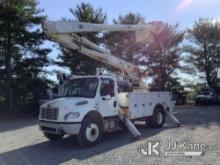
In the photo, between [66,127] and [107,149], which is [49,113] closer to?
[66,127]

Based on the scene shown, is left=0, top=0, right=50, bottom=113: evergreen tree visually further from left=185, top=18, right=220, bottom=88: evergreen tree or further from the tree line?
left=185, top=18, right=220, bottom=88: evergreen tree

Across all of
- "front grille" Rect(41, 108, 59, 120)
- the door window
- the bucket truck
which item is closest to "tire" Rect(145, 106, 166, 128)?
the bucket truck

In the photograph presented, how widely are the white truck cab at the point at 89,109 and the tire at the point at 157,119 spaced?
533 millimetres

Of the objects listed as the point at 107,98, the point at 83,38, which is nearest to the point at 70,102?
the point at 107,98

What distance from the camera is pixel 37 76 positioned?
2142 cm

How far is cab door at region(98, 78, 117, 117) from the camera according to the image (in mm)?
9891

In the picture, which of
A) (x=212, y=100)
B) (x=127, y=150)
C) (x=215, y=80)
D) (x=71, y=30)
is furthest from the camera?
(x=215, y=80)

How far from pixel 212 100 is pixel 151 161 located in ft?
73.5

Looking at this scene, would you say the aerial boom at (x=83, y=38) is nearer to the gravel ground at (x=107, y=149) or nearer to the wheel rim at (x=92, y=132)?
the gravel ground at (x=107, y=149)

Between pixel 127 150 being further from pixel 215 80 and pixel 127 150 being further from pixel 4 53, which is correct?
pixel 215 80

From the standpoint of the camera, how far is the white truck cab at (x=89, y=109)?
9.05m

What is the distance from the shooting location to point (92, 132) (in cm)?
944

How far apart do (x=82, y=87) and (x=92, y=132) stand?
156 centimetres

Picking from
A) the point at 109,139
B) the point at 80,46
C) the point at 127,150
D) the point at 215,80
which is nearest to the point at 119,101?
the point at 109,139
